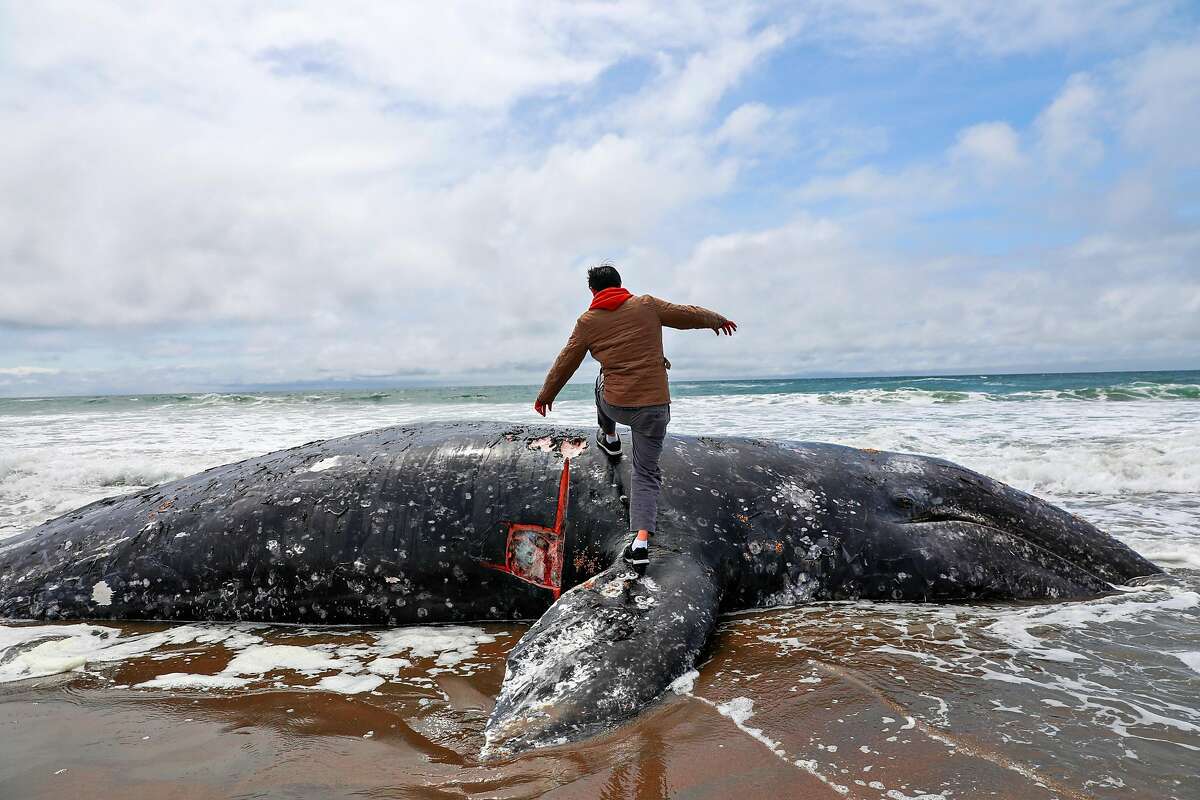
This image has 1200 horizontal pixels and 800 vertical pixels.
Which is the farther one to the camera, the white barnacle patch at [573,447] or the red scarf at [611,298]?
the white barnacle patch at [573,447]

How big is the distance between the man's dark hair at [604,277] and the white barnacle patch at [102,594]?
13.0 ft

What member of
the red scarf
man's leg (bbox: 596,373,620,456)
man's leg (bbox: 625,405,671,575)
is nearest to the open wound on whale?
man's leg (bbox: 625,405,671,575)

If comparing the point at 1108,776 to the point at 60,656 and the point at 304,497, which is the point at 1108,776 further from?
the point at 60,656

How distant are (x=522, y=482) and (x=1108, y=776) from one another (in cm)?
347

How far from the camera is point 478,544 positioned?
475 cm

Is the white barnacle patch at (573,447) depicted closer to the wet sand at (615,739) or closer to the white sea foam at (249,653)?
the white sea foam at (249,653)

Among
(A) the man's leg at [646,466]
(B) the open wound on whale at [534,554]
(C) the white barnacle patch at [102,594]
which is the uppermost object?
A: (A) the man's leg at [646,466]

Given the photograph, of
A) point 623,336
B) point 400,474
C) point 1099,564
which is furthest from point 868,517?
point 400,474

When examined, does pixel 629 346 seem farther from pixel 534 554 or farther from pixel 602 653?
pixel 602 653

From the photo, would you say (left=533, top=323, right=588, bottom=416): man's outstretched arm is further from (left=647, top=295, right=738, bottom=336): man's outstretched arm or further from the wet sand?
the wet sand

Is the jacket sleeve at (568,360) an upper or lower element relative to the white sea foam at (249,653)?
upper

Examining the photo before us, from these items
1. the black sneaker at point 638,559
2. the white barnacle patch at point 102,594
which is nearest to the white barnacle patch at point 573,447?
the black sneaker at point 638,559

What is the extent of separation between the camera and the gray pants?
14.8 feet

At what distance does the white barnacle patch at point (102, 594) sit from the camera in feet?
15.9
